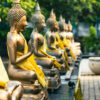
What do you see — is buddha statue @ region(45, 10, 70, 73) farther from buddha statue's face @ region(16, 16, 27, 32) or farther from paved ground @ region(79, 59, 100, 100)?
buddha statue's face @ region(16, 16, 27, 32)

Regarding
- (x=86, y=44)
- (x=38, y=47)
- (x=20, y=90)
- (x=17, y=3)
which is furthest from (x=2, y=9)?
(x=86, y=44)

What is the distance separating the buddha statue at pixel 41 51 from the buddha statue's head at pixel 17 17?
1.27 metres

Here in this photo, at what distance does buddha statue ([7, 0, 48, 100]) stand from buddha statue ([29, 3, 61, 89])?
1253mm

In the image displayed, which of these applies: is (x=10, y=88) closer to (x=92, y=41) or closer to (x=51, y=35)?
(x=51, y=35)

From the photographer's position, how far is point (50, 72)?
6711 millimetres

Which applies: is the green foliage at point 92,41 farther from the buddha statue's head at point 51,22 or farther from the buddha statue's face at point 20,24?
the buddha statue's face at point 20,24

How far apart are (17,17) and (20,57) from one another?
714 mm

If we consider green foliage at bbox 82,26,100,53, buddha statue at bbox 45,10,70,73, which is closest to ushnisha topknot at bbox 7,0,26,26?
buddha statue at bbox 45,10,70,73

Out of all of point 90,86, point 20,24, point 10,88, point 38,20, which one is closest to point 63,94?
point 38,20

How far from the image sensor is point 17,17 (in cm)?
485

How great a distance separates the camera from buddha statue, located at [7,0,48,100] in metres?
4.73

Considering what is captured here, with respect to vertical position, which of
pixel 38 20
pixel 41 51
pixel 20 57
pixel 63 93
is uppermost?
pixel 38 20

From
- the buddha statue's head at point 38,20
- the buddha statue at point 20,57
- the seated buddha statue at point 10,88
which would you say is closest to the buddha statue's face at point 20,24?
the buddha statue at point 20,57

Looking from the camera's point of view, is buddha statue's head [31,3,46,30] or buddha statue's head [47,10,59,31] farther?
buddha statue's head [47,10,59,31]
